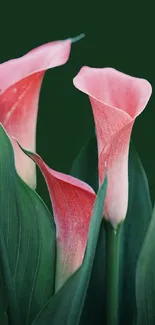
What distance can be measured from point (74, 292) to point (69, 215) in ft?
0.42

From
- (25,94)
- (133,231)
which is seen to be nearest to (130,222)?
(133,231)

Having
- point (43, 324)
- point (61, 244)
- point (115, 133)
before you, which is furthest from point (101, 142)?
point (43, 324)

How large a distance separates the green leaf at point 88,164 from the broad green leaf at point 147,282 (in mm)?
240

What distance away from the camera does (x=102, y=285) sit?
1.33 metres

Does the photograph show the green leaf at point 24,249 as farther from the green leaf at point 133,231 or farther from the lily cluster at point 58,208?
the green leaf at point 133,231

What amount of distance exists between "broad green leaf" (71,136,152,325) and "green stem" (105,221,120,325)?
0.11 m

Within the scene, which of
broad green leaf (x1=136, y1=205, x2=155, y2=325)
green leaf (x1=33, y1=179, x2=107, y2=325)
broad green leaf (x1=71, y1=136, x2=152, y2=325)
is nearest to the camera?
green leaf (x1=33, y1=179, x2=107, y2=325)

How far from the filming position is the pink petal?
3.60ft

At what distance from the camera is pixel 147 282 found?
117 cm

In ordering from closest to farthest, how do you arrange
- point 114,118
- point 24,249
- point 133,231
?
point 114,118, point 24,249, point 133,231

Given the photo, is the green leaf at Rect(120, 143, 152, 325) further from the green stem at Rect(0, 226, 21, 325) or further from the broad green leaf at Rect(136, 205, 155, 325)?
the green stem at Rect(0, 226, 21, 325)

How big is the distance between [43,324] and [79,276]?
12cm

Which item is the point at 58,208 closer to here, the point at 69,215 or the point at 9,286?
the point at 69,215

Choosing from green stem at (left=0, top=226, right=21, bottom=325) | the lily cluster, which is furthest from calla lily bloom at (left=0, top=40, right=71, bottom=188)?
green stem at (left=0, top=226, right=21, bottom=325)
